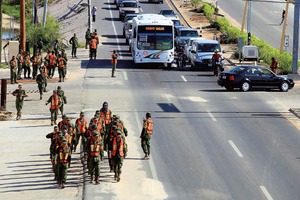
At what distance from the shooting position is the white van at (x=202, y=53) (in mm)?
53438

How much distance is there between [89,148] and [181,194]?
2.91 m

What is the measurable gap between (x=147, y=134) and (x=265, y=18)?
6001 centimetres

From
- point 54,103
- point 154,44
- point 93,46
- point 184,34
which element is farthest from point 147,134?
point 184,34

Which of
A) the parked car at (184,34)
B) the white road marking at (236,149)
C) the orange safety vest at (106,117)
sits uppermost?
the parked car at (184,34)

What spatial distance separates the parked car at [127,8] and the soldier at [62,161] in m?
57.1

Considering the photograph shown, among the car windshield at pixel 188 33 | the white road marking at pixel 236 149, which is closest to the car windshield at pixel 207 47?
the car windshield at pixel 188 33

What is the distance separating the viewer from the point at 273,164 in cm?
2906

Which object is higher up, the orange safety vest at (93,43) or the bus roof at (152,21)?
the bus roof at (152,21)

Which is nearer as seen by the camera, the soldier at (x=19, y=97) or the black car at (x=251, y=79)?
the soldier at (x=19, y=97)

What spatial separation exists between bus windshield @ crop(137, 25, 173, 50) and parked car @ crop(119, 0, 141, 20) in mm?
28583

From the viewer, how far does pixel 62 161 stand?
25719mm

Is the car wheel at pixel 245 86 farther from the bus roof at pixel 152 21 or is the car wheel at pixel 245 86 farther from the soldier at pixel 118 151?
the soldier at pixel 118 151

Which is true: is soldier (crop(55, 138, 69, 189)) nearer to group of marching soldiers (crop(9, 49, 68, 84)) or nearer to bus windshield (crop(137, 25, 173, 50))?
group of marching soldiers (crop(9, 49, 68, 84))

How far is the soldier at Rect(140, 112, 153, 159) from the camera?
28812mm
